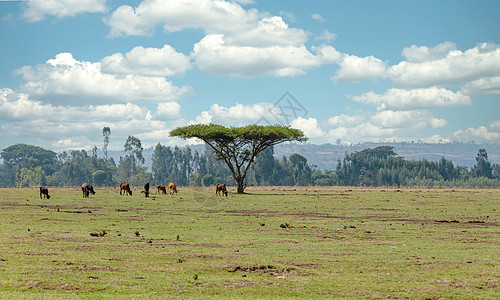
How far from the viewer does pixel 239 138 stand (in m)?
81.8

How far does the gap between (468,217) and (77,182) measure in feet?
541

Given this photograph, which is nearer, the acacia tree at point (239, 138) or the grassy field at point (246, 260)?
the grassy field at point (246, 260)

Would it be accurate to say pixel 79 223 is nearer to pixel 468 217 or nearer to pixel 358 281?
pixel 358 281

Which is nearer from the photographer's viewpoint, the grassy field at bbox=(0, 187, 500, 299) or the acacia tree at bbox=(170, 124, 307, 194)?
the grassy field at bbox=(0, 187, 500, 299)

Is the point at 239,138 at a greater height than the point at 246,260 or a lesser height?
greater

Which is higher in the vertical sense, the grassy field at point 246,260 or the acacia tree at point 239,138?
the acacia tree at point 239,138

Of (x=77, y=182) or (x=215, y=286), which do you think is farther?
(x=77, y=182)

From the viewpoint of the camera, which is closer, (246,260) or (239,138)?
(246,260)

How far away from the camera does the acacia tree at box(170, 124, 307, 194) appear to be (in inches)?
3142

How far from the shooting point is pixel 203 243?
74.6 ft

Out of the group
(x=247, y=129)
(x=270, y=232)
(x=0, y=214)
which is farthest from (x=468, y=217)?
(x=247, y=129)

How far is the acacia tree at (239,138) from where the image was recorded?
3142 inches

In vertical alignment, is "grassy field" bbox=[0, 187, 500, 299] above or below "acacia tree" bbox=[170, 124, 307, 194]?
below

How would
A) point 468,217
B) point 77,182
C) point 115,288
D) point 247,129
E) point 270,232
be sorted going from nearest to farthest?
1. point 115,288
2. point 270,232
3. point 468,217
4. point 247,129
5. point 77,182
